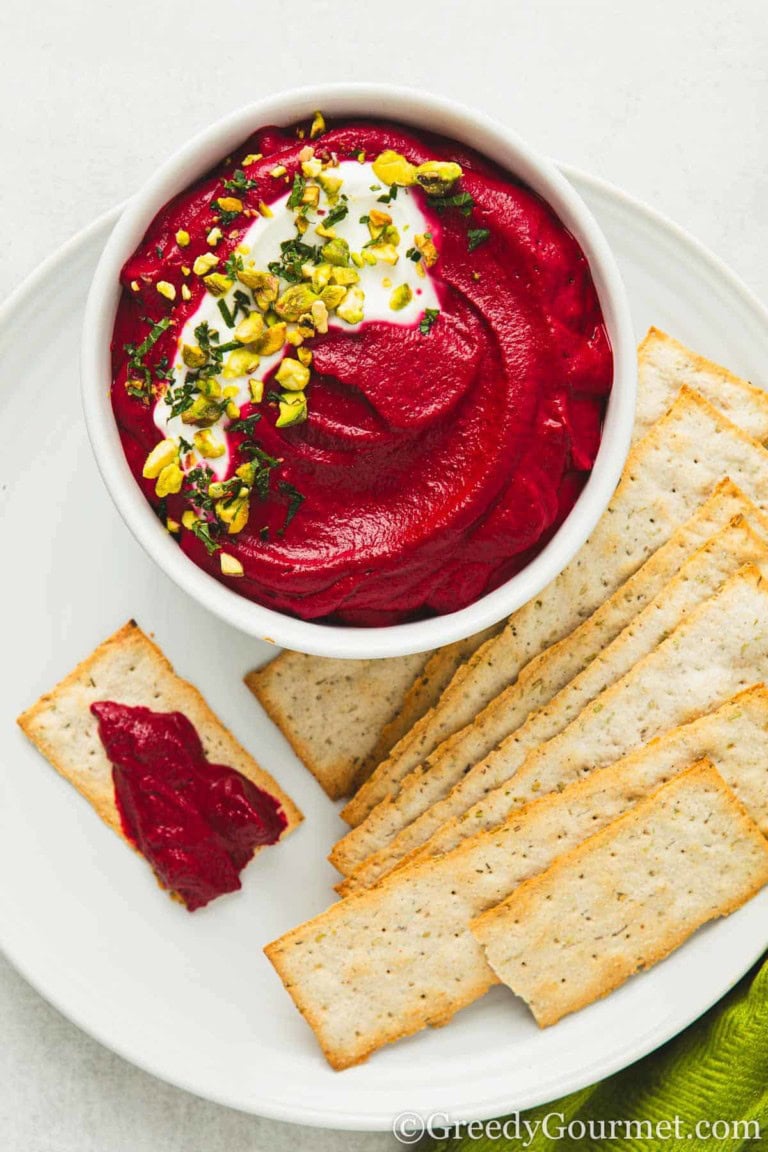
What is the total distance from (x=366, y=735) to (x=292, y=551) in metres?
0.92

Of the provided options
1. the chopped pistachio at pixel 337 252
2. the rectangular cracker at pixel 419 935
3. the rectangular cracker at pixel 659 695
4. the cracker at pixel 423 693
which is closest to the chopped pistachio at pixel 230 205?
the chopped pistachio at pixel 337 252

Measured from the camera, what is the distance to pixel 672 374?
3164mm

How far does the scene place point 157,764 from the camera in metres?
3.15

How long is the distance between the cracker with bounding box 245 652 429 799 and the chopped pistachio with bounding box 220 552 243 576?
2.24 feet

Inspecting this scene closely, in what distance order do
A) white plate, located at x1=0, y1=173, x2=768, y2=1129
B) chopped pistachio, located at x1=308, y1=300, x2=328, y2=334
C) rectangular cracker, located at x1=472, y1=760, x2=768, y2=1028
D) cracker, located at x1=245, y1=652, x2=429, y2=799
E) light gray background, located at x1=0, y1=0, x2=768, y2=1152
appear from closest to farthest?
1. chopped pistachio, located at x1=308, y1=300, x2=328, y2=334
2. rectangular cracker, located at x1=472, y1=760, x2=768, y2=1028
3. white plate, located at x1=0, y1=173, x2=768, y2=1129
4. cracker, located at x1=245, y1=652, x2=429, y2=799
5. light gray background, located at x1=0, y1=0, x2=768, y2=1152

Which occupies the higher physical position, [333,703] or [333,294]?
[333,294]

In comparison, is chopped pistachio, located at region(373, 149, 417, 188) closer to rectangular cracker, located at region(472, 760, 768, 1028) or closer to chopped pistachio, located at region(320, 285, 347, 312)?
chopped pistachio, located at region(320, 285, 347, 312)

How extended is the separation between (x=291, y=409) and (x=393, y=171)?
0.56 metres

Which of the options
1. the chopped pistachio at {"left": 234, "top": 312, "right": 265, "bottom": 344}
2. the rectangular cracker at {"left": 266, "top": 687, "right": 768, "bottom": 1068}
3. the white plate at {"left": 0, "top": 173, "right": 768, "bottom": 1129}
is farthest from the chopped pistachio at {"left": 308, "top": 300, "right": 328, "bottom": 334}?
the rectangular cracker at {"left": 266, "top": 687, "right": 768, "bottom": 1068}

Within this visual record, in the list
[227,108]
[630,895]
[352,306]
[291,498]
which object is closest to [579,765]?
[630,895]

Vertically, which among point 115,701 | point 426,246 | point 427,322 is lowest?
point 115,701

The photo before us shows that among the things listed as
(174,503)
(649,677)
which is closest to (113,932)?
(174,503)

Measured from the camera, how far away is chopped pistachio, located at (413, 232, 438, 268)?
2406mm

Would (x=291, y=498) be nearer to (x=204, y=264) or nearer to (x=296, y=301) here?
(x=296, y=301)
